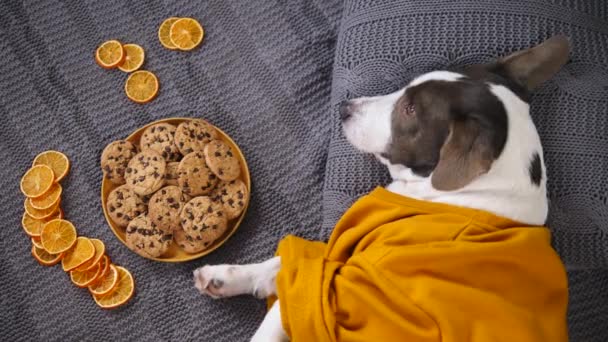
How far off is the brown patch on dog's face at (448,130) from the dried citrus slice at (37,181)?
1.19 meters

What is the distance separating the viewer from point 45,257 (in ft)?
6.21

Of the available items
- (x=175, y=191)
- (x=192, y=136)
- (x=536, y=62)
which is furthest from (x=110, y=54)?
(x=536, y=62)

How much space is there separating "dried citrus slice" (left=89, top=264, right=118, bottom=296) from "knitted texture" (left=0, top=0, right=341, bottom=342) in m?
0.05

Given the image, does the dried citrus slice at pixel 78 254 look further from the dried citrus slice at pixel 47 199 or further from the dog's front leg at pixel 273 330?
the dog's front leg at pixel 273 330

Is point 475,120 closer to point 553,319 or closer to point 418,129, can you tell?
point 418,129

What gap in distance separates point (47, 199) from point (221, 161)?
646mm

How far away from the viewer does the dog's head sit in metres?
1.27

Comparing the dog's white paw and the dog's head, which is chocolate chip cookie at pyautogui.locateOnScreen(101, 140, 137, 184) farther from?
the dog's head

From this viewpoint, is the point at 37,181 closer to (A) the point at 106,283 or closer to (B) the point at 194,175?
(A) the point at 106,283

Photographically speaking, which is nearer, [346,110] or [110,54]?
[346,110]

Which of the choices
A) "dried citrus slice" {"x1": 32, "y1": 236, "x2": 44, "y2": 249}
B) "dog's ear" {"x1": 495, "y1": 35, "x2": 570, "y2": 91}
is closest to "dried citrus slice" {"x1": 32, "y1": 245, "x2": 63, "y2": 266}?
"dried citrus slice" {"x1": 32, "y1": 236, "x2": 44, "y2": 249}

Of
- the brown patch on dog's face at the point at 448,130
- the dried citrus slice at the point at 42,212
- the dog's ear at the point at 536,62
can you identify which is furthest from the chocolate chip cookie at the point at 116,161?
the dog's ear at the point at 536,62

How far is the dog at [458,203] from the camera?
1230 millimetres

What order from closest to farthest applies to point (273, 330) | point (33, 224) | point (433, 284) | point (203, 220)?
1. point (433, 284)
2. point (273, 330)
3. point (203, 220)
4. point (33, 224)
